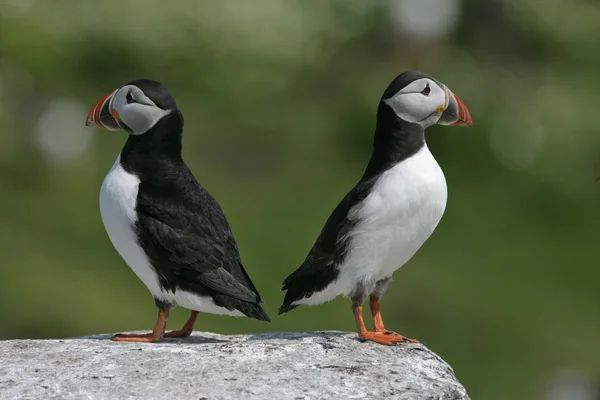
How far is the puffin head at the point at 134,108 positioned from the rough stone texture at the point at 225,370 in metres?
1.24

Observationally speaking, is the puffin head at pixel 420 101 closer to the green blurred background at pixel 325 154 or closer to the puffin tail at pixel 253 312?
the puffin tail at pixel 253 312

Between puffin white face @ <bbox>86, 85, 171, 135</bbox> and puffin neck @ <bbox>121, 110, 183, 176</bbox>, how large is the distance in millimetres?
36

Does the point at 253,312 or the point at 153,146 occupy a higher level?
the point at 153,146

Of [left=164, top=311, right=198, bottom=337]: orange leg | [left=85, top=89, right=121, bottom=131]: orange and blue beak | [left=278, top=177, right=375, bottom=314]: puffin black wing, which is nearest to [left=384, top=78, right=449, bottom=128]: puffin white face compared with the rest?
[left=278, top=177, right=375, bottom=314]: puffin black wing

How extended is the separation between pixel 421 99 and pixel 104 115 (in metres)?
1.78

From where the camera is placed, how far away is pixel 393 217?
6.04m

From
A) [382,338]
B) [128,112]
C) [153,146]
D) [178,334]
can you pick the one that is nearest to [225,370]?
[178,334]

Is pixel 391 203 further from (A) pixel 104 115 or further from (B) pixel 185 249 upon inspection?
(A) pixel 104 115

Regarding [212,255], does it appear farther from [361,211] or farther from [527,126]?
[527,126]

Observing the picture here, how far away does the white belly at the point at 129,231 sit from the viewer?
6.10 meters

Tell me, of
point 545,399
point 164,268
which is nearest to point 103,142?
point 545,399

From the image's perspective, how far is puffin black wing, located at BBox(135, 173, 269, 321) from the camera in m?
6.07

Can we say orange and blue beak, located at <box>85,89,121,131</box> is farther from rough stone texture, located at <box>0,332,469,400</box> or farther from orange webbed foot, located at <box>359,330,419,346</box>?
orange webbed foot, located at <box>359,330,419,346</box>

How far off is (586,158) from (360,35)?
3.69 metres
